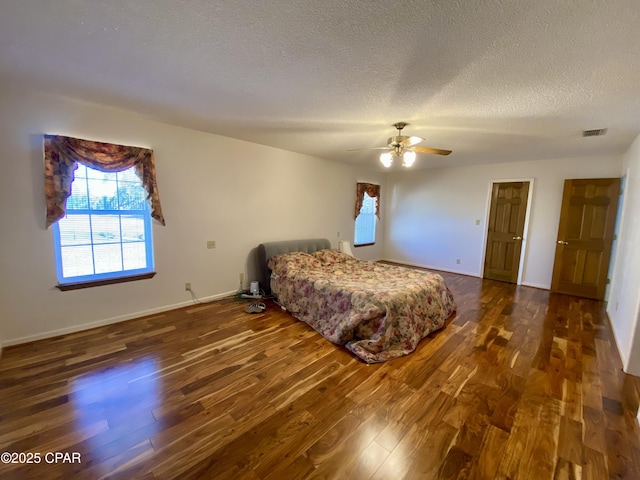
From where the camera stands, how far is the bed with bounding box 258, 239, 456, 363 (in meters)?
2.72

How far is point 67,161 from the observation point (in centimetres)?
270

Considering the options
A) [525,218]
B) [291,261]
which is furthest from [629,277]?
[291,261]

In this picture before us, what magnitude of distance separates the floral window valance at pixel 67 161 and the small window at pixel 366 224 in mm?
4514

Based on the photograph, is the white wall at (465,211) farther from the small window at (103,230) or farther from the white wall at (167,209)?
the small window at (103,230)

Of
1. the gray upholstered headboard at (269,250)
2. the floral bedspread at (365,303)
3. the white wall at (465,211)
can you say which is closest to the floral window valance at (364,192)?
the white wall at (465,211)

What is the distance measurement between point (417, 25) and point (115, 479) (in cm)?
284

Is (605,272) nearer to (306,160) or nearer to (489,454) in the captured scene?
(489,454)

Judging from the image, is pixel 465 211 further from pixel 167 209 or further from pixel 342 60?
pixel 167 209

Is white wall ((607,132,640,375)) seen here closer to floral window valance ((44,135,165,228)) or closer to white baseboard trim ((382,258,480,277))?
white baseboard trim ((382,258,480,277))

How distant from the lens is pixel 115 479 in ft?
4.63

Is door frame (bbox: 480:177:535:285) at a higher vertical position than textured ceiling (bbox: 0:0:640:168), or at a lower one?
lower

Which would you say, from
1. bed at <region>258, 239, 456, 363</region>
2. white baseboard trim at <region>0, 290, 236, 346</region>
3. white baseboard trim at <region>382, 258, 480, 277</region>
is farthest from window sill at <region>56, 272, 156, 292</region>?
white baseboard trim at <region>382, 258, 480, 277</region>

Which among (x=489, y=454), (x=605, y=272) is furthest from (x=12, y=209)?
(x=605, y=272)

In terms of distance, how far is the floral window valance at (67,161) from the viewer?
2.62 metres
